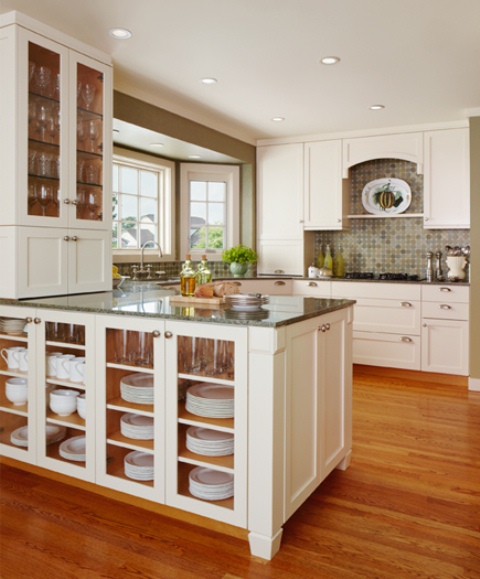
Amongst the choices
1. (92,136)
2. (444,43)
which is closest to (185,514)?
(92,136)

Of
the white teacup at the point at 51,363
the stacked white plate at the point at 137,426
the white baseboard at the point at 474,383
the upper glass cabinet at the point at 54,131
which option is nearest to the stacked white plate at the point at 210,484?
the stacked white plate at the point at 137,426

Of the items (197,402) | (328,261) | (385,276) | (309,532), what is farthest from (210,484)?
(328,261)

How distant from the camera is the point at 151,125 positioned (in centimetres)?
418

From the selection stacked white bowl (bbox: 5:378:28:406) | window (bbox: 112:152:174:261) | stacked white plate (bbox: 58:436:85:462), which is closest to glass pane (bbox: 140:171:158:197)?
window (bbox: 112:152:174:261)

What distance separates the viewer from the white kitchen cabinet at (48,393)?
7.68ft

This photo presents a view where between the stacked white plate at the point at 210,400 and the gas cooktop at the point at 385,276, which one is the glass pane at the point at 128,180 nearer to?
the gas cooktop at the point at 385,276

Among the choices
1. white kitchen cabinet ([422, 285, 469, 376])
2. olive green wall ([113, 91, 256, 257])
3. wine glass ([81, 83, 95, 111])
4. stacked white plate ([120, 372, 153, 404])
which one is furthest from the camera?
white kitchen cabinet ([422, 285, 469, 376])

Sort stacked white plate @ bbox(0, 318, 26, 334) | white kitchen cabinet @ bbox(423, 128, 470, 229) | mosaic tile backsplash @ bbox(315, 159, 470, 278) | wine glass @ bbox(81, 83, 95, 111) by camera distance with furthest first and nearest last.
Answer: mosaic tile backsplash @ bbox(315, 159, 470, 278), white kitchen cabinet @ bbox(423, 128, 470, 229), wine glass @ bbox(81, 83, 95, 111), stacked white plate @ bbox(0, 318, 26, 334)

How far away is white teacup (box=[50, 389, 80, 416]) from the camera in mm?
2475

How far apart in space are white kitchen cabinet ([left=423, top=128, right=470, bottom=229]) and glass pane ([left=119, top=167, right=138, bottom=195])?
111 inches

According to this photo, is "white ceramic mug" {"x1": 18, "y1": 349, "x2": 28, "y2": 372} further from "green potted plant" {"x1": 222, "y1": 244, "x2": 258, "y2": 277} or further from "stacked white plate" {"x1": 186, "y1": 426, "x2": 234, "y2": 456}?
"green potted plant" {"x1": 222, "y1": 244, "x2": 258, "y2": 277}

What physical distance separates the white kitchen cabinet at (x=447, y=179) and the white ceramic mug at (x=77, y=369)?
378 cm

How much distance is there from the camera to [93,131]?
3178 millimetres

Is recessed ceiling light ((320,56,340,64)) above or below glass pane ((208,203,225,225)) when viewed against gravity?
above
